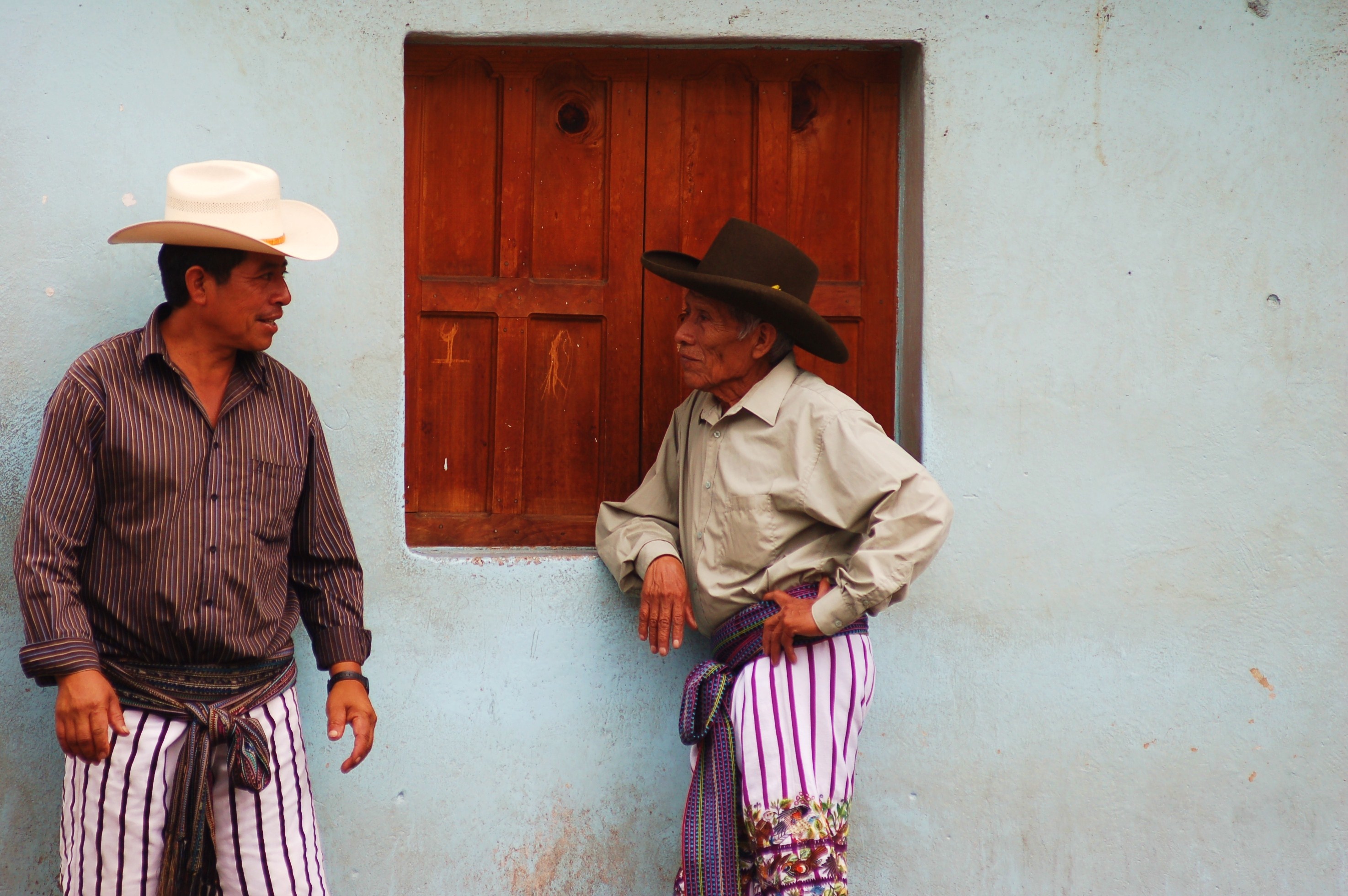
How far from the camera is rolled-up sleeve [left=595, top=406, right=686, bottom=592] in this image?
290 cm

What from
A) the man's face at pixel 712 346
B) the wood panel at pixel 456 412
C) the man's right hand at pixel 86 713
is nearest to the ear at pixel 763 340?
the man's face at pixel 712 346

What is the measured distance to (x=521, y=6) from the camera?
9.96 feet

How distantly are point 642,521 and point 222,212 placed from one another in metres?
1.28

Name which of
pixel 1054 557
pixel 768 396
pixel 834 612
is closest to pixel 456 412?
pixel 768 396

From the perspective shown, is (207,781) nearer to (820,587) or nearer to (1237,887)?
(820,587)

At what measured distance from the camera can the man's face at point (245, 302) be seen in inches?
94.9

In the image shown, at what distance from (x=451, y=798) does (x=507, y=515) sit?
0.80m

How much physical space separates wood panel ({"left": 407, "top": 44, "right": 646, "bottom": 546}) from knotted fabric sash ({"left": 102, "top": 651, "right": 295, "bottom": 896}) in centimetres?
91

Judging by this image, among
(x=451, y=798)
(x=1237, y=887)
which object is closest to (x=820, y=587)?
(x=451, y=798)

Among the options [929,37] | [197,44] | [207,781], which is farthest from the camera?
[929,37]

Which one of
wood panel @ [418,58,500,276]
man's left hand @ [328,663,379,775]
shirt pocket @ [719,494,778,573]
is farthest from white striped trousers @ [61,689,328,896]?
wood panel @ [418,58,500,276]

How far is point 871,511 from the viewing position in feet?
8.57

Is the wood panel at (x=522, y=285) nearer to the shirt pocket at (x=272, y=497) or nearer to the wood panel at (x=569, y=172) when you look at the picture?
the wood panel at (x=569, y=172)

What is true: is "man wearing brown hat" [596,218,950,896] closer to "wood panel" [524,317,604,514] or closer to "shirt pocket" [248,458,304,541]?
"wood panel" [524,317,604,514]
